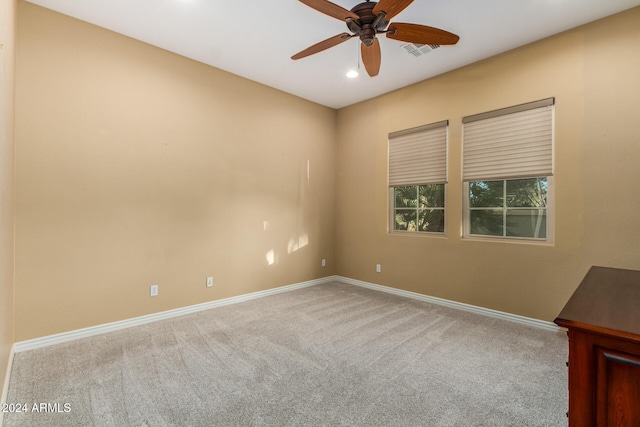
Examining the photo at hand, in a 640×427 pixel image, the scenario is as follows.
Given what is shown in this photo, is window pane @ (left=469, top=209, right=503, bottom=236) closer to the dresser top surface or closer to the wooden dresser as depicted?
the dresser top surface

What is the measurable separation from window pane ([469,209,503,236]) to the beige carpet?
3.33 feet

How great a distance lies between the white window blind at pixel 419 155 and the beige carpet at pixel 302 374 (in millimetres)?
1881

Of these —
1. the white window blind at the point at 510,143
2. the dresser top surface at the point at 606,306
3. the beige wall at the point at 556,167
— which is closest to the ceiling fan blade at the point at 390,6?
the beige wall at the point at 556,167

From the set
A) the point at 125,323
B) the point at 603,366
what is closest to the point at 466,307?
the point at 603,366

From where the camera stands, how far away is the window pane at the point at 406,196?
4258 millimetres

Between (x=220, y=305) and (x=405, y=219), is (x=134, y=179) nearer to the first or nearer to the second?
(x=220, y=305)

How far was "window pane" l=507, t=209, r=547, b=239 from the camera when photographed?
3.14m

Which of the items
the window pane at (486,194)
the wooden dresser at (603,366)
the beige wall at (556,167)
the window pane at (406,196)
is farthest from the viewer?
the window pane at (406,196)

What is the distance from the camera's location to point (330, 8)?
6.44 feet

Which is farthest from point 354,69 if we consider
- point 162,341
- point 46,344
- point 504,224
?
point 46,344

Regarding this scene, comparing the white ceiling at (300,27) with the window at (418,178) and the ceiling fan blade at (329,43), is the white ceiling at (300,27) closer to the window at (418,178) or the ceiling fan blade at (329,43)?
the ceiling fan blade at (329,43)

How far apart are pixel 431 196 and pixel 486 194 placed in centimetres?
70

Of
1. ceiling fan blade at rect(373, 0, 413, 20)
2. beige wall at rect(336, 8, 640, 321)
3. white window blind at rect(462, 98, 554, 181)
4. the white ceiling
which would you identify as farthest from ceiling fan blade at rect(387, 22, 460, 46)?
white window blind at rect(462, 98, 554, 181)

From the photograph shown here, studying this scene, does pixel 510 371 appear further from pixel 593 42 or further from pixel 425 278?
pixel 593 42
